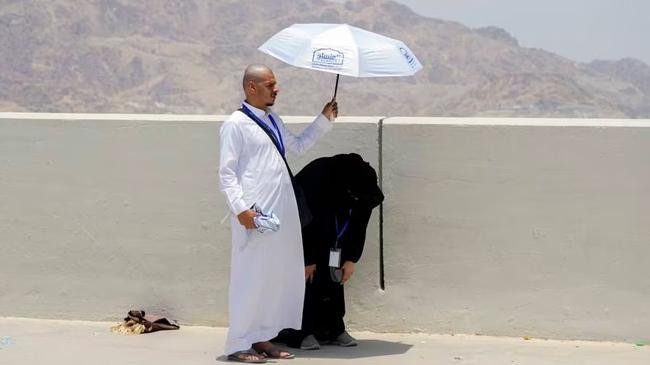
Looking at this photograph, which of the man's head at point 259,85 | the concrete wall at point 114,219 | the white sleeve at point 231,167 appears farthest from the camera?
the concrete wall at point 114,219

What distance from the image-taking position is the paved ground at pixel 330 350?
5.34 m

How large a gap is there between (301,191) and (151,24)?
35.0 meters

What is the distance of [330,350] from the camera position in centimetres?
554

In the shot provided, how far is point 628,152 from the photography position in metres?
5.55

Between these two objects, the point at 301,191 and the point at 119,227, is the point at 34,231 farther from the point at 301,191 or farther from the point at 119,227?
the point at 301,191

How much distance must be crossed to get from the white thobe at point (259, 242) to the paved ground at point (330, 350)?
23 cm

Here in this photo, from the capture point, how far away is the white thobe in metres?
5.07

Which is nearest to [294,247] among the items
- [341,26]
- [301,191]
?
[301,191]

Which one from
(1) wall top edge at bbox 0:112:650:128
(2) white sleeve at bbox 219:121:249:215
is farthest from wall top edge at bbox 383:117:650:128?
(2) white sleeve at bbox 219:121:249:215

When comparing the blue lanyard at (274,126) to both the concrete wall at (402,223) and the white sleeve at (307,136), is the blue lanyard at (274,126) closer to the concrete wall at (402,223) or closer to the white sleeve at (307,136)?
the white sleeve at (307,136)

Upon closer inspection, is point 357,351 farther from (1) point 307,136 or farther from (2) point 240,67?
(2) point 240,67

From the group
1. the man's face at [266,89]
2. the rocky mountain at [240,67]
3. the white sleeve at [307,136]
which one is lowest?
the white sleeve at [307,136]

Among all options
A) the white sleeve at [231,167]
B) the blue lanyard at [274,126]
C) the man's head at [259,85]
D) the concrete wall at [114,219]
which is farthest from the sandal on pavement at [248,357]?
the man's head at [259,85]

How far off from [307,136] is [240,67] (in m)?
30.0
